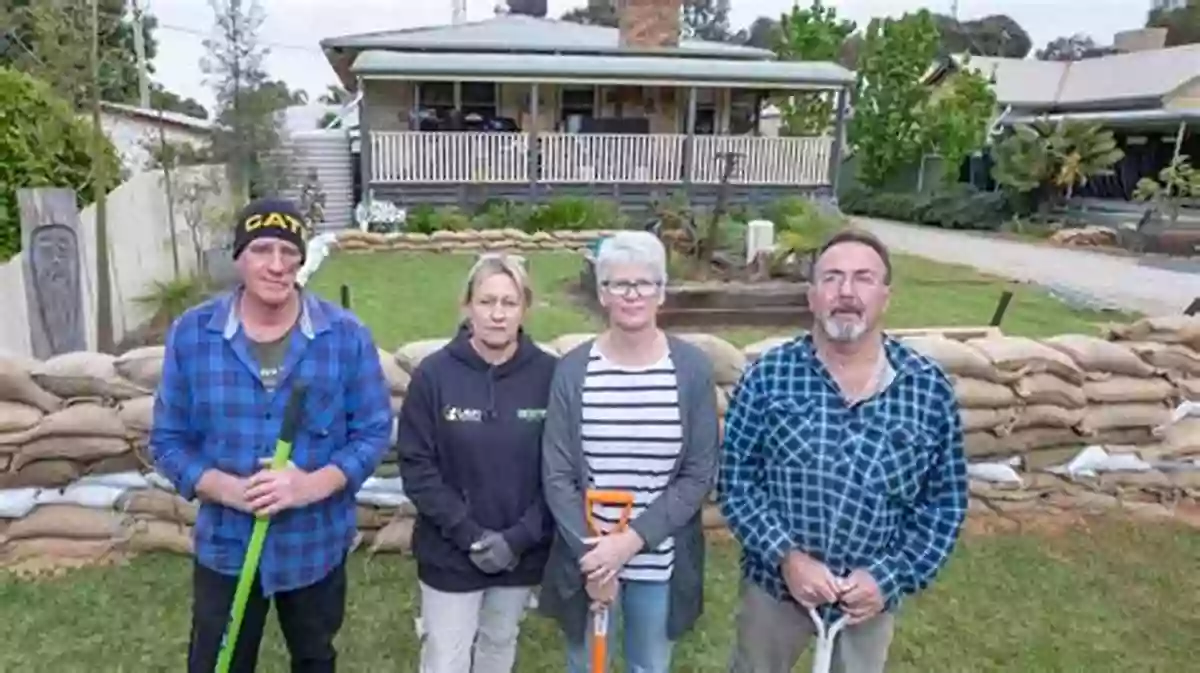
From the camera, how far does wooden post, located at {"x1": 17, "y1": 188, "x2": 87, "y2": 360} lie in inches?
205

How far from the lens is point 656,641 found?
256 centimetres

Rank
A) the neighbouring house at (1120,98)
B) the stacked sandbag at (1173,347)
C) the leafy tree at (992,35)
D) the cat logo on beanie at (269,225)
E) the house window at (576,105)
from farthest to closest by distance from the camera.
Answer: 1. the leafy tree at (992,35)
2. the neighbouring house at (1120,98)
3. the house window at (576,105)
4. the stacked sandbag at (1173,347)
5. the cat logo on beanie at (269,225)

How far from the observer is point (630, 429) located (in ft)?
7.83

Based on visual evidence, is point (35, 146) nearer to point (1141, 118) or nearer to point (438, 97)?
point (438, 97)

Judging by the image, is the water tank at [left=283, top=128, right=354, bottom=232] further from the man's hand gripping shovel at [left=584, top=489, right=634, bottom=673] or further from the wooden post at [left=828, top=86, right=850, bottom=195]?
the man's hand gripping shovel at [left=584, top=489, right=634, bottom=673]

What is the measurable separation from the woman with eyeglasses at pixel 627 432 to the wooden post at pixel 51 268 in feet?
13.0

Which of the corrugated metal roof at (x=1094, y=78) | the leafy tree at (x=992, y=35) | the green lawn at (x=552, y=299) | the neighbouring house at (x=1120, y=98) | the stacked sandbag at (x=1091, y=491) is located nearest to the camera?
the stacked sandbag at (x=1091, y=491)

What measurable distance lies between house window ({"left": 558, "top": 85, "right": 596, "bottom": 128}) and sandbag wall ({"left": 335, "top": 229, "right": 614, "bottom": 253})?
213 inches

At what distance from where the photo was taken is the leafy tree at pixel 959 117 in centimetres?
2347

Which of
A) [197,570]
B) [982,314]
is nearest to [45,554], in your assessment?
[197,570]

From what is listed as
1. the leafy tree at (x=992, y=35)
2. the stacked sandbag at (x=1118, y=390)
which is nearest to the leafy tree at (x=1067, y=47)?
the leafy tree at (x=992, y=35)

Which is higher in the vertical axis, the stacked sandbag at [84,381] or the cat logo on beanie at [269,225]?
the cat logo on beanie at [269,225]

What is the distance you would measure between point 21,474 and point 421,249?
10268 millimetres

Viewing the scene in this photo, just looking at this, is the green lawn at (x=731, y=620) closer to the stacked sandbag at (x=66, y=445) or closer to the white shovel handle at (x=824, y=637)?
the stacked sandbag at (x=66, y=445)
